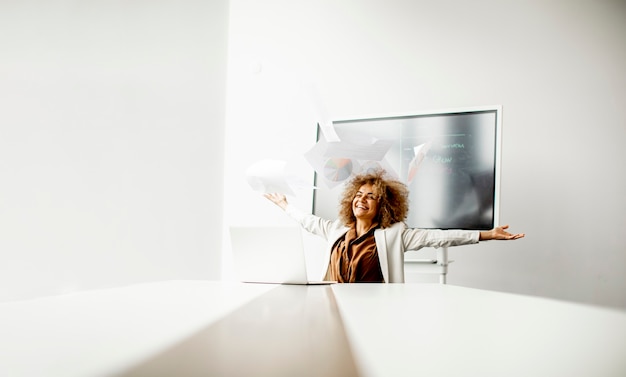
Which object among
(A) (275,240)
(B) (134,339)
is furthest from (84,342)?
(A) (275,240)

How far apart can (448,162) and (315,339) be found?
2.28 metres

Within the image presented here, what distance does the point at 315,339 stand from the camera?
439 mm

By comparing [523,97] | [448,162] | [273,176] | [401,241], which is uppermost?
[523,97]

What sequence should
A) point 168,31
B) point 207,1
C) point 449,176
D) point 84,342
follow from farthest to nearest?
1. point 207,1
2. point 168,31
3. point 449,176
4. point 84,342

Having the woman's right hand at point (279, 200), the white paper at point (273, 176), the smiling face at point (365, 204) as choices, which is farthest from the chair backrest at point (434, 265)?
the white paper at point (273, 176)

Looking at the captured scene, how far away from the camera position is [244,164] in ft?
11.6

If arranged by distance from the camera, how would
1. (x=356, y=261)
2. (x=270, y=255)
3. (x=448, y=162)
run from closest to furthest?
(x=270, y=255), (x=356, y=261), (x=448, y=162)

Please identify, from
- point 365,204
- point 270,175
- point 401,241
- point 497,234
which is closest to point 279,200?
point 365,204

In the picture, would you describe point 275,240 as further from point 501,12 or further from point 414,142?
point 501,12

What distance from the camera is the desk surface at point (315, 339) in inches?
12.8

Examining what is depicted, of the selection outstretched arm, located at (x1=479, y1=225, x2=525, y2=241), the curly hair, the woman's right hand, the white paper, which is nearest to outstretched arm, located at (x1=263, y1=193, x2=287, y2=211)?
the woman's right hand

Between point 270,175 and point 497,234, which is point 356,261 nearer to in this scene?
point 497,234

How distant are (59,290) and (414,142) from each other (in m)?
1.96

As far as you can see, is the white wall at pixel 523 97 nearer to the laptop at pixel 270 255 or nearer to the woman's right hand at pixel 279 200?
the woman's right hand at pixel 279 200
